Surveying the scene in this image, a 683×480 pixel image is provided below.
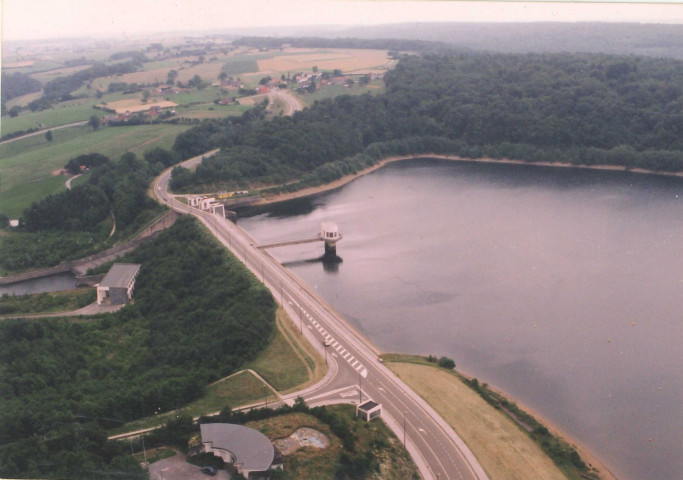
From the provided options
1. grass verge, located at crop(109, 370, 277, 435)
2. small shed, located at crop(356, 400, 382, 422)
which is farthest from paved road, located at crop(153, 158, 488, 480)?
grass verge, located at crop(109, 370, 277, 435)

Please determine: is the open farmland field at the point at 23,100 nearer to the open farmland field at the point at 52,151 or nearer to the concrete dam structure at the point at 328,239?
the open farmland field at the point at 52,151

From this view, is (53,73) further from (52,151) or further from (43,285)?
(43,285)

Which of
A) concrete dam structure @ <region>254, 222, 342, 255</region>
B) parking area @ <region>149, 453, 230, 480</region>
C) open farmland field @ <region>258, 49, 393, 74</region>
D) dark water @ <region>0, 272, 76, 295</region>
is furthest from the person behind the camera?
open farmland field @ <region>258, 49, 393, 74</region>

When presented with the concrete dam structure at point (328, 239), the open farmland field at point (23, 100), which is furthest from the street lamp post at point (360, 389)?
the open farmland field at point (23, 100)

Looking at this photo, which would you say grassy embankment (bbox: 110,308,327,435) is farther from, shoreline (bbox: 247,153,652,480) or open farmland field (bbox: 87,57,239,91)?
open farmland field (bbox: 87,57,239,91)

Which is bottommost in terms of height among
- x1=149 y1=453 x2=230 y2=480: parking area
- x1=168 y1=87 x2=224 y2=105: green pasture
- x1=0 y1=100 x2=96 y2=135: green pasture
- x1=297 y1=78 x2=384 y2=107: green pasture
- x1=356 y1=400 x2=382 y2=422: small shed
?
x1=356 y1=400 x2=382 y2=422: small shed

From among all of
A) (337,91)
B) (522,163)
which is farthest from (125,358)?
(337,91)
